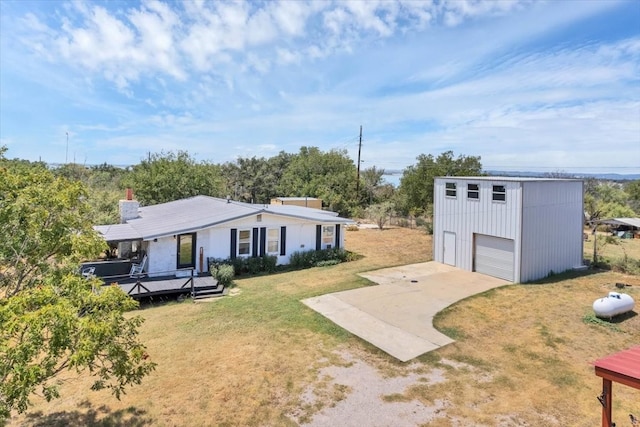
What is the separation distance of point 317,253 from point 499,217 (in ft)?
28.1

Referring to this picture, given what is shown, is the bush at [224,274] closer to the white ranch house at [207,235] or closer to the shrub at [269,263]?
the white ranch house at [207,235]

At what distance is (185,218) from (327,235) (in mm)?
7194

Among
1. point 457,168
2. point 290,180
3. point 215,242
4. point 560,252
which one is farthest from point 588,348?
point 290,180

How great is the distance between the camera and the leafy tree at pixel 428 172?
32188 mm

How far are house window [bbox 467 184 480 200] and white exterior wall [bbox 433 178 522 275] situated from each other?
0.47 ft

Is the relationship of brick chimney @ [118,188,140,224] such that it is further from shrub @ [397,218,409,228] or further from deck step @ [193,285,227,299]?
shrub @ [397,218,409,228]

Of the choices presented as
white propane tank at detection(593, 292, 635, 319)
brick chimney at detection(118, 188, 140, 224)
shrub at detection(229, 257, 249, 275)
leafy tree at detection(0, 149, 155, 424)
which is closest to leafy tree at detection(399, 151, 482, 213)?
shrub at detection(229, 257, 249, 275)

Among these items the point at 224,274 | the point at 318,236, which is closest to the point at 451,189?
the point at 318,236

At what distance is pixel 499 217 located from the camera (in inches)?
643

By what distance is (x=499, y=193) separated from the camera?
16.4 meters

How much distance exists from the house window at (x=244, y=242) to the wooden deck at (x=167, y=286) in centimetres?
259

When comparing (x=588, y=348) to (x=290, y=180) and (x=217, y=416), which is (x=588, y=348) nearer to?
(x=217, y=416)

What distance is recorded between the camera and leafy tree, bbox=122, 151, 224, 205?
31.5m

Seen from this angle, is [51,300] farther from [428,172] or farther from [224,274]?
[428,172]
